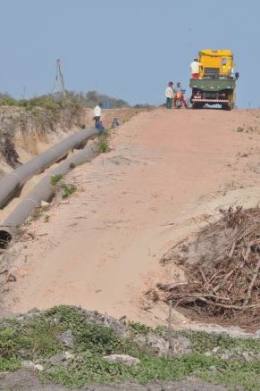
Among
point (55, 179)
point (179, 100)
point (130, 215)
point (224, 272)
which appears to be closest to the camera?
point (224, 272)

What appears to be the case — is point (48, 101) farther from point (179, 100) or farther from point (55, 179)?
point (55, 179)

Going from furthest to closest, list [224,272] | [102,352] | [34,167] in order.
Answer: [34,167] < [224,272] < [102,352]

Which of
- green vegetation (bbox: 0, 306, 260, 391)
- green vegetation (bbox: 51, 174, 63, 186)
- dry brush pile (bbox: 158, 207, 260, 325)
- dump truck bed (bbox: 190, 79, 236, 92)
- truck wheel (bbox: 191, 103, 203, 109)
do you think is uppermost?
dump truck bed (bbox: 190, 79, 236, 92)

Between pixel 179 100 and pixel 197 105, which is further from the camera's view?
pixel 179 100

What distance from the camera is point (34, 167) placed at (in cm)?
2612

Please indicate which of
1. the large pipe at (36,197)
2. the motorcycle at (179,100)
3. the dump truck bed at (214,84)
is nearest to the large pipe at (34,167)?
the large pipe at (36,197)

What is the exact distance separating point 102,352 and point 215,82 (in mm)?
26858

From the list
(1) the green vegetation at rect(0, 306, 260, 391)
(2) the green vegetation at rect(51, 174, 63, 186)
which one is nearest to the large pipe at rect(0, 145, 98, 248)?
(2) the green vegetation at rect(51, 174, 63, 186)

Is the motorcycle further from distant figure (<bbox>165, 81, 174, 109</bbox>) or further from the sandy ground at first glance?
the sandy ground

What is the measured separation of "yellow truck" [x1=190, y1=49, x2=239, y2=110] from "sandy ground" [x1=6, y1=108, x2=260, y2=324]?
7439 millimetres

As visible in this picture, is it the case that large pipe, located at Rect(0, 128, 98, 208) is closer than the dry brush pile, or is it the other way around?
the dry brush pile

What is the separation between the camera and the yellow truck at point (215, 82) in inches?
1414

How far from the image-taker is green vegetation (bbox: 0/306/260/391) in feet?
28.6

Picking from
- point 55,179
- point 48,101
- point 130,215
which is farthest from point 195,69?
point 130,215
